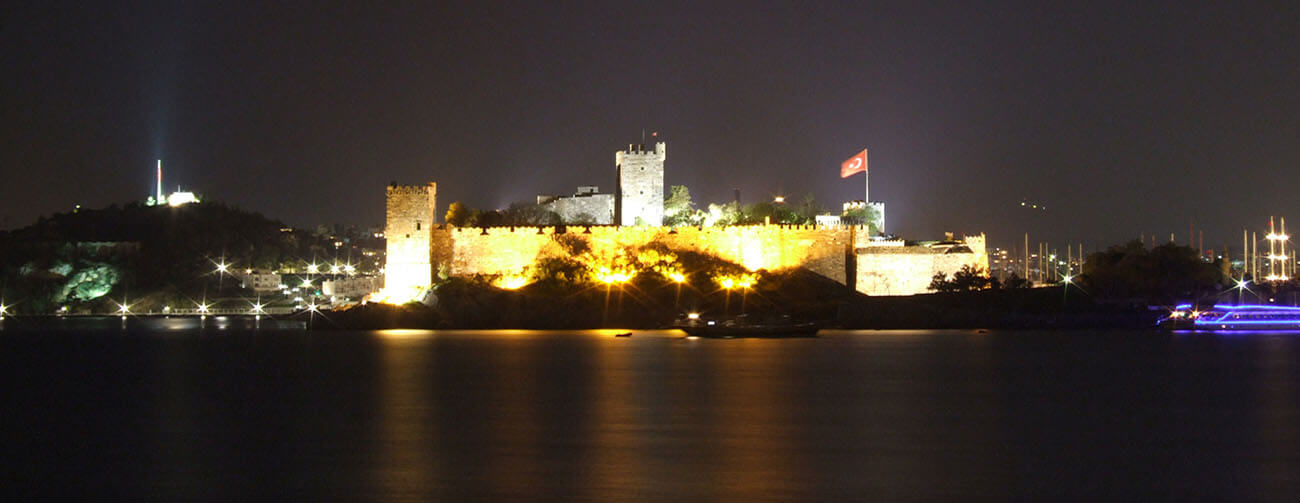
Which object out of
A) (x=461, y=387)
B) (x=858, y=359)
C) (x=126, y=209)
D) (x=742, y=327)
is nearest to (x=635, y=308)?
(x=742, y=327)

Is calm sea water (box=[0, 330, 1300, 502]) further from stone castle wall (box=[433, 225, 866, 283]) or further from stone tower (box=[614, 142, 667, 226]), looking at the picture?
stone tower (box=[614, 142, 667, 226])

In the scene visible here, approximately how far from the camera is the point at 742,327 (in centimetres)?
3581

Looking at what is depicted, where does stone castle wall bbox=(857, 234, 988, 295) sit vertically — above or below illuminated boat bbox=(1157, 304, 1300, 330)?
above

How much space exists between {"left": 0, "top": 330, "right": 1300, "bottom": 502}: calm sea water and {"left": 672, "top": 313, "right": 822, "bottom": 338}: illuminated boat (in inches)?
207

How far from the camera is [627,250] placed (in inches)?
1502

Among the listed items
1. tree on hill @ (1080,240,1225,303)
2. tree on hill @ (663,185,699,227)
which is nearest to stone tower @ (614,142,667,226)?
tree on hill @ (663,185,699,227)

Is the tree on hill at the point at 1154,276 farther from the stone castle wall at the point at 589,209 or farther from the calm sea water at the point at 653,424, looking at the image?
the stone castle wall at the point at 589,209

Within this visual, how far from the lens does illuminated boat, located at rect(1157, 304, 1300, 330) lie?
42.4 m

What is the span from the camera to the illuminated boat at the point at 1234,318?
42.4 meters

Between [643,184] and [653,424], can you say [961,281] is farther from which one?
[653,424]

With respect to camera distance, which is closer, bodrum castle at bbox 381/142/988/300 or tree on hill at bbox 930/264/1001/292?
bodrum castle at bbox 381/142/988/300

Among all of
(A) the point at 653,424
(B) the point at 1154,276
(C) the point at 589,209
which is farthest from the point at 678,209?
(A) the point at 653,424

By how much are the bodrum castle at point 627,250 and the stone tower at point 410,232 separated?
0.10 ft

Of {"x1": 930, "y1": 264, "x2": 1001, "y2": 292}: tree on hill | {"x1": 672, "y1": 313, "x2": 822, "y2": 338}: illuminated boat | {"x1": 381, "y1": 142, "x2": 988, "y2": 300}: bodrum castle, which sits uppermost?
{"x1": 381, "y1": 142, "x2": 988, "y2": 300}: bodrum castle
